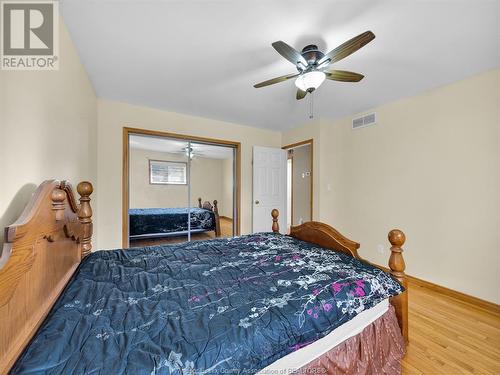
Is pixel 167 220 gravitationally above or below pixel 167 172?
below

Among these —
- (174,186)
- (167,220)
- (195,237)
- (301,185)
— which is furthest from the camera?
(301,185)

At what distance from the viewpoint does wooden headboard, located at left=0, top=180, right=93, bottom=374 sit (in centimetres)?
70

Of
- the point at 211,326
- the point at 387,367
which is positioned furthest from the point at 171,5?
the point at 387,367

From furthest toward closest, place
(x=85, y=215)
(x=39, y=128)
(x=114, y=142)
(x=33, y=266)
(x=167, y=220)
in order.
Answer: (x=167, y=220) < (x=114, y=142) < (x=85, y=215) < (x=39, y=128) < (x=33, y=266)

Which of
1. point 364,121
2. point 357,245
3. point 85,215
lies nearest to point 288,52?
point 357,245

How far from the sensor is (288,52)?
158 centimetres

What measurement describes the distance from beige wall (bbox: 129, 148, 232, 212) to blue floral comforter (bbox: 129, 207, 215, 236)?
4.1 inches

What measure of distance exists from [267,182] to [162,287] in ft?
10.8

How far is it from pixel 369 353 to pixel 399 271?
569 mm

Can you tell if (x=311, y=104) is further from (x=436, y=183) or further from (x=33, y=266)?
(x=33, y=266)

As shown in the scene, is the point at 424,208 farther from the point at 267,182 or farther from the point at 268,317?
the point at 268,317

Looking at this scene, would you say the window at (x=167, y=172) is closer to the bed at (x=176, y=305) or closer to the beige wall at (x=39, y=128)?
the beige wall at (x=39, y=128)

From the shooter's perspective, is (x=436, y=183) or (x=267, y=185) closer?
(x=436, y=183)

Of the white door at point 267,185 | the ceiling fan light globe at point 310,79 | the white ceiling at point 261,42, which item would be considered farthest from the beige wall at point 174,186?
the ceiling fan light globe at point 310,79
